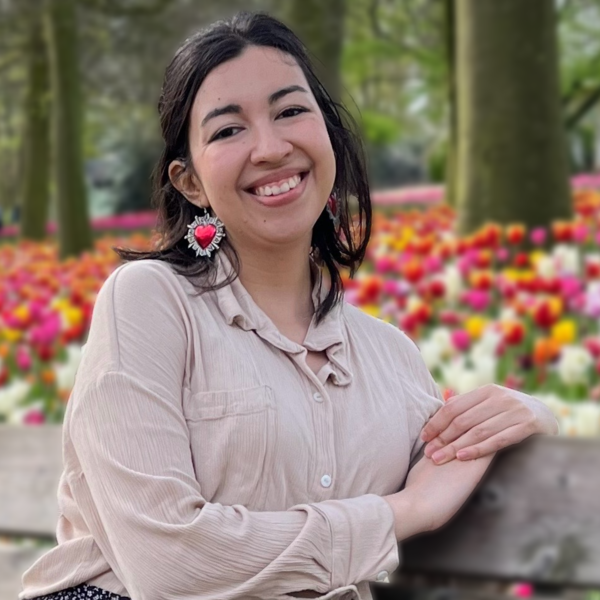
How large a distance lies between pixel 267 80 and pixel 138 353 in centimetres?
49

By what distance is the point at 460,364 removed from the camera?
3.52 metres

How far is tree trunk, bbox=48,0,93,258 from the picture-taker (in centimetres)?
1020

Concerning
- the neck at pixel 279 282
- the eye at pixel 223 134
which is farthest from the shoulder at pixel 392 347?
the eye at pixel 223 134

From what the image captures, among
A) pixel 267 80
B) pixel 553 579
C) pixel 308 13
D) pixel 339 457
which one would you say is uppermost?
pixel 308 13

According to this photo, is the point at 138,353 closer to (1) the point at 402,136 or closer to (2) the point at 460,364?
(2) the point at 460,364

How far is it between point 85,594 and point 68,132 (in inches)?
353

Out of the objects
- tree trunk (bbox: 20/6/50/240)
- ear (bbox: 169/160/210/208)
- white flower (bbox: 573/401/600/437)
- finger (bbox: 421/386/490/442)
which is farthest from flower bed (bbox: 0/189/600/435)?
tree trunk (bbox: 20/6/50/240)

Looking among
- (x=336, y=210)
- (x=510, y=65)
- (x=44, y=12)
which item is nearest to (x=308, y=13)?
(x=510, y=65)

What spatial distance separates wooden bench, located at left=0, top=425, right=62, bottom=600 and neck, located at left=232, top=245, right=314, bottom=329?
1.06m

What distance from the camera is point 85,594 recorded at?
1.78 metres

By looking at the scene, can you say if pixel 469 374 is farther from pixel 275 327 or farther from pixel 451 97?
pixel 451 97

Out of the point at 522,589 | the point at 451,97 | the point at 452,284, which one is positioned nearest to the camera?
the point at 522,589

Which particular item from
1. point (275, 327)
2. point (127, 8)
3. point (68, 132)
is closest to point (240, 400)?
point (275, 327)

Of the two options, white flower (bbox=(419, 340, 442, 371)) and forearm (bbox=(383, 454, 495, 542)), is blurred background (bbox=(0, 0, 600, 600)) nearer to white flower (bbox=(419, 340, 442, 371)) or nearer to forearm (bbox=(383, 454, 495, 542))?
white flower (bbox=(419, 340, 442, 371))
